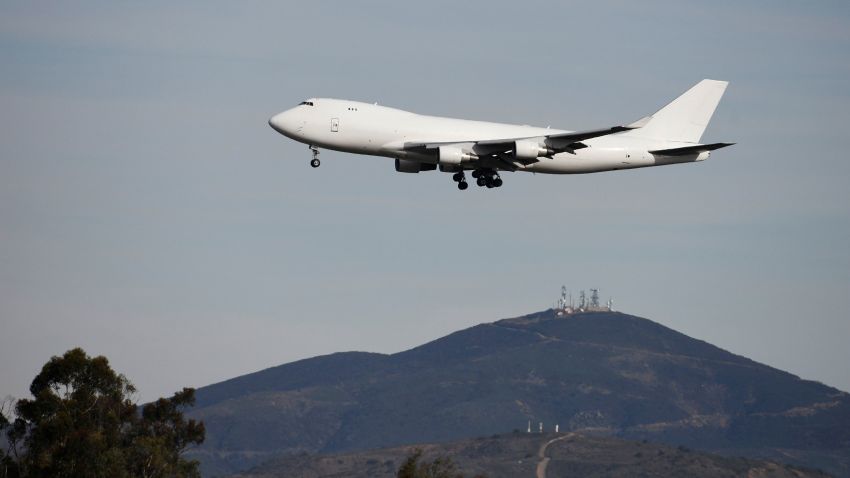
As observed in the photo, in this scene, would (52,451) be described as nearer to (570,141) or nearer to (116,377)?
(116,377)

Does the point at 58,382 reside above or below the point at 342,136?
below

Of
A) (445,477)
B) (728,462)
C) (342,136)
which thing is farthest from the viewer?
(728,462)

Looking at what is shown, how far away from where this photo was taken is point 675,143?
8969 centimetres

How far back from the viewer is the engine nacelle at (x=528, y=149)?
3130 inches

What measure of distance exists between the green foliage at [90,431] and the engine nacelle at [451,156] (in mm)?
20363

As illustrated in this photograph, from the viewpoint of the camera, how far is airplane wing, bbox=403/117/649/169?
7831 centimetres

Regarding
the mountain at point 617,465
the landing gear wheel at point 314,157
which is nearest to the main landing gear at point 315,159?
the landing gear wheel at point 314,157

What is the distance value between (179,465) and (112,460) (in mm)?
10559

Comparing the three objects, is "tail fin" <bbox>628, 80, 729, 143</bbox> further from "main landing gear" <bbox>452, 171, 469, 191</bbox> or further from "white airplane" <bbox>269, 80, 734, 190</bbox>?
"main landing gear" <bbox>452, 171, 469, 191</bbox>

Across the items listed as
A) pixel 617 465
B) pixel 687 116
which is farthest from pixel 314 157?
pixel 617 465

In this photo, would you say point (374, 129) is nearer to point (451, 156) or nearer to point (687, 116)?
point (451, 156)

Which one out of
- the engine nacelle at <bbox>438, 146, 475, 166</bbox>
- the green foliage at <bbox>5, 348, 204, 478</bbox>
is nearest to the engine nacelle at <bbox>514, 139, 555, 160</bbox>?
the engine nacelle at <bbox>438, 146, 475, 166</bbox>

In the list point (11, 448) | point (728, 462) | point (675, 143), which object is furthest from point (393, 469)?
point (11, 448)

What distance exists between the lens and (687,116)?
92.4 meters
